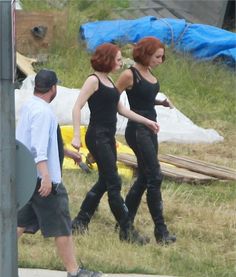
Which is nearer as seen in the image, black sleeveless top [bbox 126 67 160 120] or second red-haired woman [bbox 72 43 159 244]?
second red-haired woman [bbox 72 43 159 244]

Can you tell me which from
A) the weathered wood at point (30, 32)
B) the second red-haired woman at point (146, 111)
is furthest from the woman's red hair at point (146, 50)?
the weathered wood at point (30, 32)

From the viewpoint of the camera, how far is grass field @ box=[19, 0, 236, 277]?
593 cm

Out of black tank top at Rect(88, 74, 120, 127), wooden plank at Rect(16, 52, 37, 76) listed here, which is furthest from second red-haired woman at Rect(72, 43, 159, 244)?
wooden plank at Rect(16, 52, 37, 76)

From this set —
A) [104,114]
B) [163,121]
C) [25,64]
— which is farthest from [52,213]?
[25,64]

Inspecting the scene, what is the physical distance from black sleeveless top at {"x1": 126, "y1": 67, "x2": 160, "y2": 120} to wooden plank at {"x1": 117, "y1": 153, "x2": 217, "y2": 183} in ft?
7.33

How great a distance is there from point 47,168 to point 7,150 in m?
0.90

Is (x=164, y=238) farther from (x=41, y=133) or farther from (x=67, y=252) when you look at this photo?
(x=41, y=133)

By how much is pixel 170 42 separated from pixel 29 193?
1076cm

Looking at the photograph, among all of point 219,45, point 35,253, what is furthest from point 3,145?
point 219,45

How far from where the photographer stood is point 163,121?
11.0 m

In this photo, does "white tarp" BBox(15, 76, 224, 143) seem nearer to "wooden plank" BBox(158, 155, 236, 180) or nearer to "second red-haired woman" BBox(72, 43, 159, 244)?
"wooden plank" BBox(158, 155, 236, 180)

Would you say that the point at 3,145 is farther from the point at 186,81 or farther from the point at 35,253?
the point at 186,81

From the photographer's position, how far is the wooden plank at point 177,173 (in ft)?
28.4

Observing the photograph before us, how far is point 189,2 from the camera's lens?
1850cm
